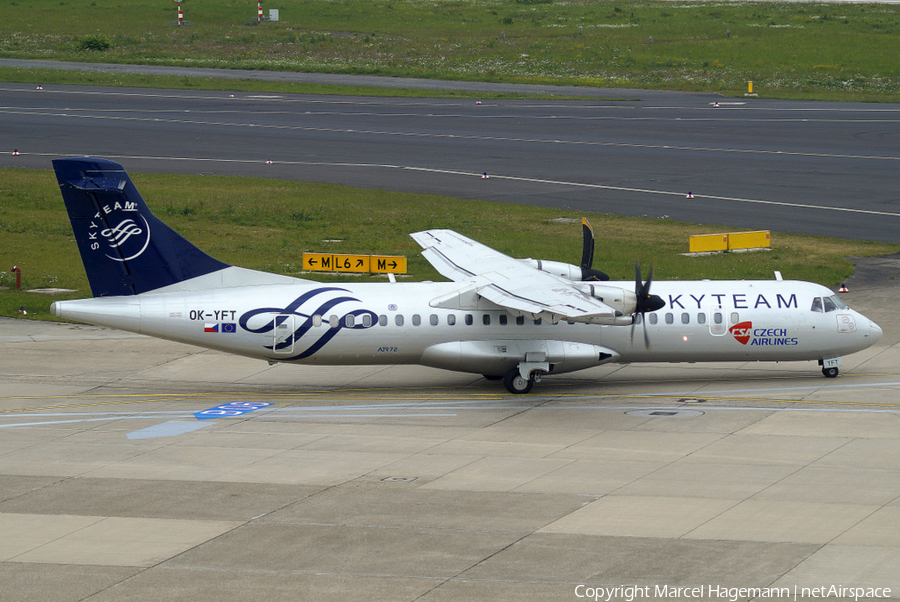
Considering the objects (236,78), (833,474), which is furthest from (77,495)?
(236,78)

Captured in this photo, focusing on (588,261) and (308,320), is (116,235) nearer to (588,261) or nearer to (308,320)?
(308,320)

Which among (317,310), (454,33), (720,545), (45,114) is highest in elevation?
(454,33)

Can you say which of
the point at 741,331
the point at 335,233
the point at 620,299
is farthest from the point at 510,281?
the point at 335,233

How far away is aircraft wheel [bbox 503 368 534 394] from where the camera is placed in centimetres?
3117

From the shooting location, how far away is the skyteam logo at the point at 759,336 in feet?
104

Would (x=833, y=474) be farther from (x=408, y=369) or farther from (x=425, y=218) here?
(x=425, y=218)

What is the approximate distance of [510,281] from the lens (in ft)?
97.5

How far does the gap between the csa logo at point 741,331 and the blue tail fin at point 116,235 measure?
16.0 meters

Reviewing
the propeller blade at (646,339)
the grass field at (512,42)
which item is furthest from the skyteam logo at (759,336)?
the grass field at (512,42)

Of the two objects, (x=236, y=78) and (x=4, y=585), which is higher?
(x=236, y=78)

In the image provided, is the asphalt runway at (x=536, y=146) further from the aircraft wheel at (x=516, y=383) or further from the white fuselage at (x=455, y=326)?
the aircraft wheel at (x=516, y=383)

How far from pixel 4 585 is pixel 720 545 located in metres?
12.5

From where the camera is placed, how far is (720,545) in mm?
19375

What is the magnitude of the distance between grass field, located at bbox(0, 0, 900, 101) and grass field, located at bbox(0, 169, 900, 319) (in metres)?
43.1
